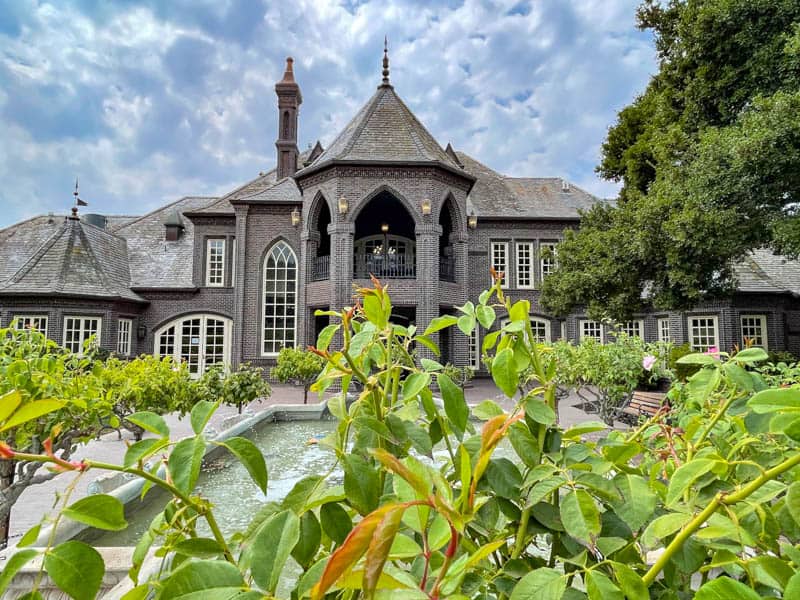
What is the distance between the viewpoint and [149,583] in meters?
0.52

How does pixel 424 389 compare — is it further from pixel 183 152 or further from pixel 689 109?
pixel 183 152

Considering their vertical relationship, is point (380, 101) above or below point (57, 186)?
above

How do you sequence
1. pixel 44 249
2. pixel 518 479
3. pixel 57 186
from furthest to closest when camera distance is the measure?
pixel 57 186, pixel 44 249, pixel 518 479

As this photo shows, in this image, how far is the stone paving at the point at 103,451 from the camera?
4.56 metres

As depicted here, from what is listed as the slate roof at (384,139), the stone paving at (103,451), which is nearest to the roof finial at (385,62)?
the slate roof at (384,139)

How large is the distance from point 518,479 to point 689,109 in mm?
13789

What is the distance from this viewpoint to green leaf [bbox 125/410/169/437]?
601mm

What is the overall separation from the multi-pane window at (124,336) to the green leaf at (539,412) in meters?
19.0

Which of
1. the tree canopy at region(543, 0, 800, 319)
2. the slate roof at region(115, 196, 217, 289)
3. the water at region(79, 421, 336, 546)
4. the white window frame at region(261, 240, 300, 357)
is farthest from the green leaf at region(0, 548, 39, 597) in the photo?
the slate roof at region(115, 196, 217, 289)

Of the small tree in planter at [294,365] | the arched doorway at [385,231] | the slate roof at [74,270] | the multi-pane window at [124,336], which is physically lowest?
the small tree in planter at [294,365]

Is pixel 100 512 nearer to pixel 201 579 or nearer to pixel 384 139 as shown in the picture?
pixel 201 579

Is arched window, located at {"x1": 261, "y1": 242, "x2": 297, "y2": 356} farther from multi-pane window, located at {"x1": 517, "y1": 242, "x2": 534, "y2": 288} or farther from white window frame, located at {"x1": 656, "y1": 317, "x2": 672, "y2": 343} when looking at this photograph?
white window frame, located at {"x1": 656, "y1": 317, "x2": 672, "y2": 343}

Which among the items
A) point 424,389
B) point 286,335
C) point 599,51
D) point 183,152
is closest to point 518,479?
point 424,389

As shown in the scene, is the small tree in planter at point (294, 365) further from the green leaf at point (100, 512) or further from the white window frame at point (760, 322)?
the white window frame at point (760, 322)
